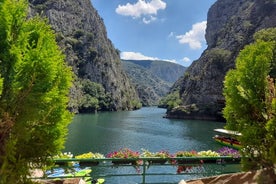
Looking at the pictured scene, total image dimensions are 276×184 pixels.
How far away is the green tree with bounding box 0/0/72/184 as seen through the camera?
7.52 m

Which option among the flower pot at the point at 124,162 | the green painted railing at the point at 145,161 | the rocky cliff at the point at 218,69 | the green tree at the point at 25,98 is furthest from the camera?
the rocky cliff at the point at 218,69

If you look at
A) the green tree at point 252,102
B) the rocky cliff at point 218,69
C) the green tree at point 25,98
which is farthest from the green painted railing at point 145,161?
the rocky cliff at point 218,69

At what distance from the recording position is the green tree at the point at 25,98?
7.52 m

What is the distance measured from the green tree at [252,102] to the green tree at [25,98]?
213 inches

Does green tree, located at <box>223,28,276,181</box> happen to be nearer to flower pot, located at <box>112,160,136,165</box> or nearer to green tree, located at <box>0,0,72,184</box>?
flower pot, located at <box>112,160,136,165</box>

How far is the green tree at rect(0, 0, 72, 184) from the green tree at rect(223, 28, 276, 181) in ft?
17.7

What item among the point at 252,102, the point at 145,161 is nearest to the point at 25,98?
the point at 145,161

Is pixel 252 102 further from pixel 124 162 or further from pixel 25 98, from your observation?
pixel 25 98

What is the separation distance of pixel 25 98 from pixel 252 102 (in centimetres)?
640

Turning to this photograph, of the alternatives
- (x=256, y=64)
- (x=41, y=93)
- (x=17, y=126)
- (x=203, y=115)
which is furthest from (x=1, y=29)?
(x=203, y=115)

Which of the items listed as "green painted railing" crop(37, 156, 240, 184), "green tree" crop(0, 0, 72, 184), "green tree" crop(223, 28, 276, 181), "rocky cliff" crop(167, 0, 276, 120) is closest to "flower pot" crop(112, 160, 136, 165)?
"green painted railing" crop(37, 156, 240, 184)

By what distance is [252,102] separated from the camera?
9930 millimetres

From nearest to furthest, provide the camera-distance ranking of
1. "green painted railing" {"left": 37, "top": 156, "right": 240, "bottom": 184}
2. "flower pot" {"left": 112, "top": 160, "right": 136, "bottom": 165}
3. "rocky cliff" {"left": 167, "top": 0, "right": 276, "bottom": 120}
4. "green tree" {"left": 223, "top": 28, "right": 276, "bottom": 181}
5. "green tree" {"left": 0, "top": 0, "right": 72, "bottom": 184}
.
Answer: "green tree" {"left": 0, "top": 0, "right": 72, "bottom": 184}
"green tree" {"left": 223, "top": 28, "right": 276, "bottom": 181}
"green painted railing" {"left": 37, "top": 156, "right": 240, "bottom": 184}
"flower pot" {"left": 112, "top": 160, "right": 136, "bottom": 165}
"rocky cliff" {"left": 167, "top": 0, "right": 276, "bottom": 120}

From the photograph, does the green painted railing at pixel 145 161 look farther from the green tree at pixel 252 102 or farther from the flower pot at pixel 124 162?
the green tree at pixel 252 102
